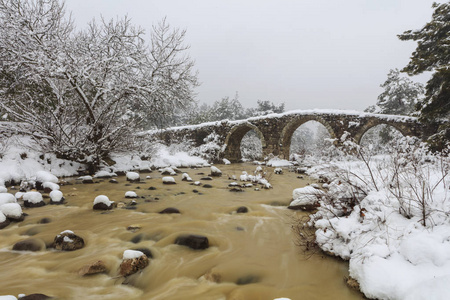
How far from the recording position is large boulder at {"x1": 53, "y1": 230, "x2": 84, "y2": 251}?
265cm

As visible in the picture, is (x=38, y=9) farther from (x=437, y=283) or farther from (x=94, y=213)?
(x=437, y=283)

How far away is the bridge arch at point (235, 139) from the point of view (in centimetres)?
1772

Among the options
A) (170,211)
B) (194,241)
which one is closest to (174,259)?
(194,241)

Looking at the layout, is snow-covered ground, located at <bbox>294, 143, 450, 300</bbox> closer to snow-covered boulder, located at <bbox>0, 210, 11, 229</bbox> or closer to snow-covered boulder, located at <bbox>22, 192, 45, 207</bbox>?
snow-covered boulder, located at <bbox>0, 210, 11, 229</bbox>

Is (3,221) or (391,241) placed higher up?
(391,241)

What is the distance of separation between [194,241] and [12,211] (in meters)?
2.98

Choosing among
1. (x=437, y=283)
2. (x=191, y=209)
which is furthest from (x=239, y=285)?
(x=191, y=209)

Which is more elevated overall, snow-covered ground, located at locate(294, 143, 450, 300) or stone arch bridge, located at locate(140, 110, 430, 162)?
stone arch bridge, located at locate(140, 110, 430, 162)

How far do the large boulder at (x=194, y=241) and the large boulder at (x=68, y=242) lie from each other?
1177mm

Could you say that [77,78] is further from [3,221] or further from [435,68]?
[435,68]

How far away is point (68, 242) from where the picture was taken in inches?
105

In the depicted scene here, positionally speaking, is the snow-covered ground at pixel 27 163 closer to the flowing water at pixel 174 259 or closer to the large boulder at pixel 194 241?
the flowing water at pixel 174 259

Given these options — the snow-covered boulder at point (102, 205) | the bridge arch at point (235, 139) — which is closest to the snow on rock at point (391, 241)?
the snow-covered boulder at point (102, 205)

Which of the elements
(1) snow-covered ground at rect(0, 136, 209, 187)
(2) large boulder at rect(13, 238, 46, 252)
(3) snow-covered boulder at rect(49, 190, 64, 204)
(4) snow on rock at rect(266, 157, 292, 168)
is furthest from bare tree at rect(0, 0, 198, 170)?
(4) snow on rock at rect(266, 157, 292, 168)
